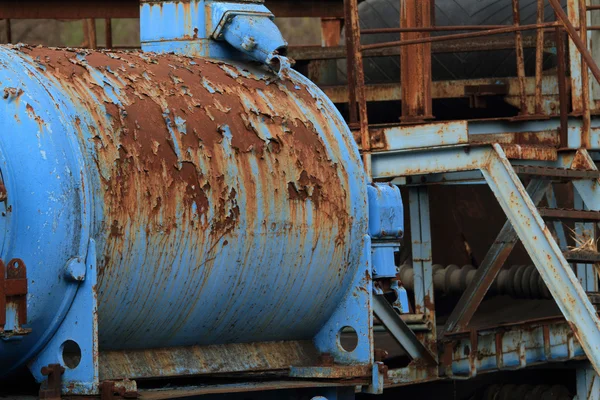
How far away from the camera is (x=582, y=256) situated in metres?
9.73

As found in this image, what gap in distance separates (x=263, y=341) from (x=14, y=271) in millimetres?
1536

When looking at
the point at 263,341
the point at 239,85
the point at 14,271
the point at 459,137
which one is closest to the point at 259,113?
the point at 239,85

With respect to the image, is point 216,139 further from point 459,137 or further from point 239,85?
point 459,137

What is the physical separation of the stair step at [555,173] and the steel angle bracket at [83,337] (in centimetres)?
478

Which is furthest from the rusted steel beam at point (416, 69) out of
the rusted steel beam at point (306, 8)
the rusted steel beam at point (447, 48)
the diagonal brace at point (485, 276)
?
the rusted steel beam at point (306, 8)

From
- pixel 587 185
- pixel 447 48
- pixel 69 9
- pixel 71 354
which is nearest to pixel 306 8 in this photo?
pixel 447 48

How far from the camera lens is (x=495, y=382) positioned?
1162cm

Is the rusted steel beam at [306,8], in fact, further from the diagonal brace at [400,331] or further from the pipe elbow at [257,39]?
the pipe elbow at [257,39]

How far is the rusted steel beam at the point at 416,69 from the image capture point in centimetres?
1009

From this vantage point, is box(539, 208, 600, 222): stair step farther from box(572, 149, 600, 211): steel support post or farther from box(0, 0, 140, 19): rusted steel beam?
box(0, 0, 140, 19): rusted steel beam

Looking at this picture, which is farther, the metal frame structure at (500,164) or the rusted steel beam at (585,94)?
the rusted steel beam at (585,94)

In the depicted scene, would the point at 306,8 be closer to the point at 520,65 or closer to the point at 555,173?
the point at 520,65

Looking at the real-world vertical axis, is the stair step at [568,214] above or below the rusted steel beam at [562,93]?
below

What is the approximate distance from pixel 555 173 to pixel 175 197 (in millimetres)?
4628
